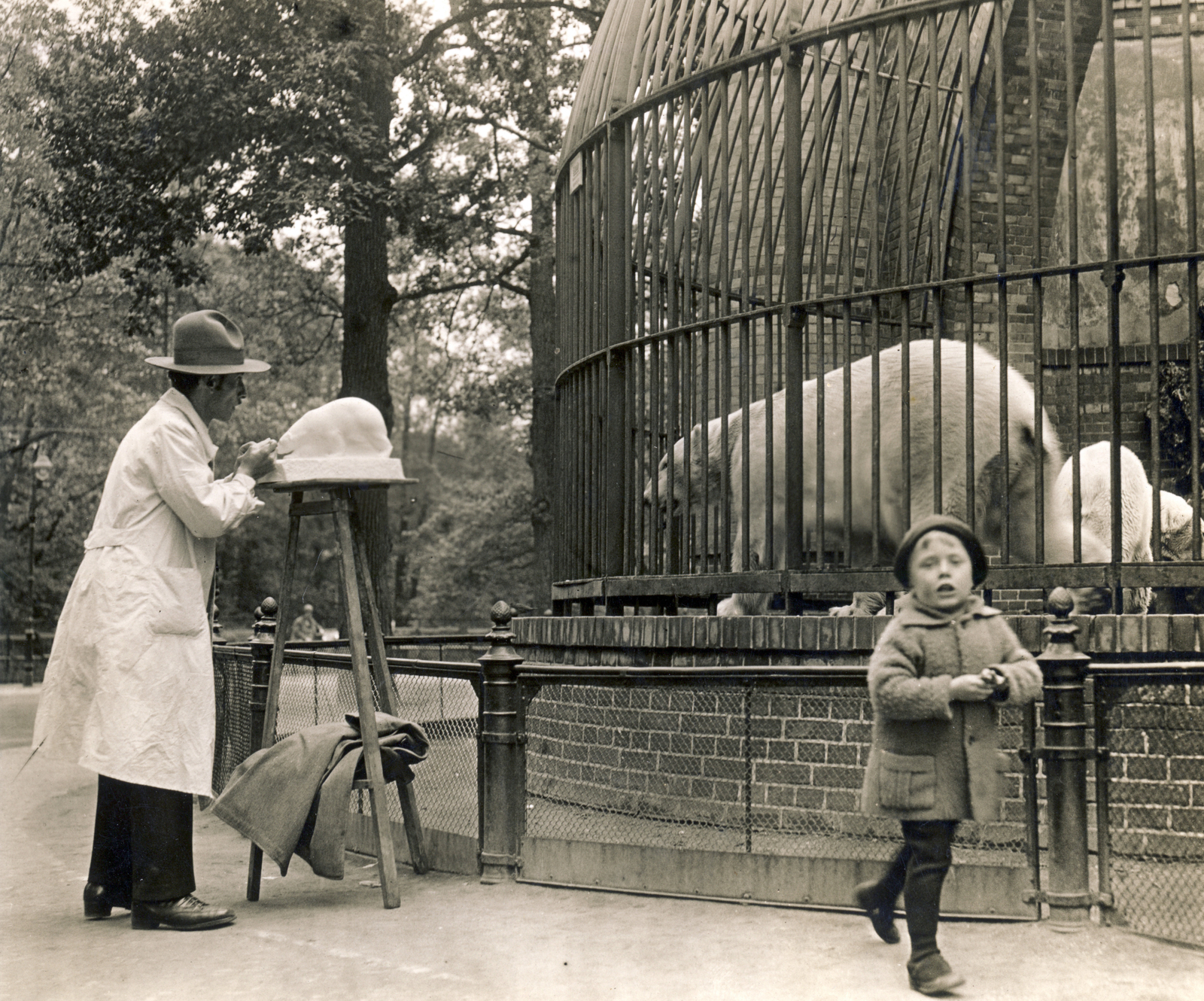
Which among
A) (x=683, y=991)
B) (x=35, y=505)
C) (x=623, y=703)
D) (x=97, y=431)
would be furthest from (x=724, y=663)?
(x=35, y=505)

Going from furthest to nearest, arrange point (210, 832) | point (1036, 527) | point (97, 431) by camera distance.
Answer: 1. point (97, 431)
2. point (210, 832)
3. point (1036, 527)

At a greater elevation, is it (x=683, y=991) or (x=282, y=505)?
(x=282, y=505)

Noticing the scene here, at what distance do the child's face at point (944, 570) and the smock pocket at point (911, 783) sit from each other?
46 cm

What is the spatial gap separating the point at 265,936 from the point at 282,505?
38496mm

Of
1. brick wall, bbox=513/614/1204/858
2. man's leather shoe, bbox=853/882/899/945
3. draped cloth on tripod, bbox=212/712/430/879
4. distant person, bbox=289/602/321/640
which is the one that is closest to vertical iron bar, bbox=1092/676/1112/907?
brick wall, bbox=513/614/1204/858

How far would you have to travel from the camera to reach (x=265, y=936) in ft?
16.8

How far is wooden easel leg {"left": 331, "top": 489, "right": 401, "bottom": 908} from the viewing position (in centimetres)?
561

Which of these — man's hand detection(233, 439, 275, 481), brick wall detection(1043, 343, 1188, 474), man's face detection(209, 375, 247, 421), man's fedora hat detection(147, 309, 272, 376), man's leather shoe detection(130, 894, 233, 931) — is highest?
brick wall detection(1043, 343, 1188, 474)

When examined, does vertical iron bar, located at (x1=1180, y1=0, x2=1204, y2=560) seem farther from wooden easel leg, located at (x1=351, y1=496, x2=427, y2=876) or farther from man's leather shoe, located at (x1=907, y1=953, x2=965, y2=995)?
wooden easel leg, located at (x1=351, y1=496, x2=427, y2=876)

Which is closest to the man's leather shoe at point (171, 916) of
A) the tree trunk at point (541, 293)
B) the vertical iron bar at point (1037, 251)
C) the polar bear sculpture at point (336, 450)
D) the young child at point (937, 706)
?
the polar bear sculpture at point (336, 450)

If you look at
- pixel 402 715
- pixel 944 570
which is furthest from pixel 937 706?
pixel 402 715

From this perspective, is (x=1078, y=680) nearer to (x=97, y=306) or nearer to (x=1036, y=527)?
(x=1036, y=527)

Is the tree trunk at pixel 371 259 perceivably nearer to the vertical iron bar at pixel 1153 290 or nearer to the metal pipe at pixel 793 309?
the metal pipe at pixel 793 309

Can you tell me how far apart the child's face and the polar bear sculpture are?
95.6 inches
